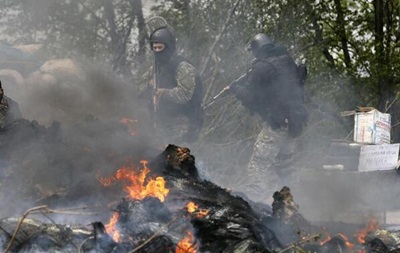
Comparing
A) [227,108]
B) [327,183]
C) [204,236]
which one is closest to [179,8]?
[227,108]

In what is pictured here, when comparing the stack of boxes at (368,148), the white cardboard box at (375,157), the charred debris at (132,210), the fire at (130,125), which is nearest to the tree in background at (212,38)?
the stack of boxes at (368,148)

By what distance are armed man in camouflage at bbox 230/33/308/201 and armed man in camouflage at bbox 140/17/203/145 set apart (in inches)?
33.9

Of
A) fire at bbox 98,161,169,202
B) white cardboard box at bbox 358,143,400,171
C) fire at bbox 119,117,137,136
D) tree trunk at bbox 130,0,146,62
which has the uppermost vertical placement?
tree trunk at bbox 130,0,146,62

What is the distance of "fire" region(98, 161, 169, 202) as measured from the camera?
223 inches

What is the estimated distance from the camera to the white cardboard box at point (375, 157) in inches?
430

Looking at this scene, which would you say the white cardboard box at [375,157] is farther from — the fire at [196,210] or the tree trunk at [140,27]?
the fire at [196,210]

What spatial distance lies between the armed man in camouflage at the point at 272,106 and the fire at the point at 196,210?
348 centimetres

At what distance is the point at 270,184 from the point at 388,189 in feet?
Result: 9.30

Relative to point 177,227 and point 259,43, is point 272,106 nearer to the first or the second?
point 259,43

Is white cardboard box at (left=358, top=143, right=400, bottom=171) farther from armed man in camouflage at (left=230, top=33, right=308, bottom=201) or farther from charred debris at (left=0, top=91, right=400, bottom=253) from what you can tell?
charred debris at (left=0, top=91, right=400, bottom=253)

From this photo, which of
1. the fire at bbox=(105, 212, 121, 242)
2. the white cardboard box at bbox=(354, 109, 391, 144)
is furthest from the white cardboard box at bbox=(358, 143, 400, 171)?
the fire at bbox=(105, 212, 121, 242)

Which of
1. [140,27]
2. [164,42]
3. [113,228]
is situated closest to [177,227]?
[113,228]

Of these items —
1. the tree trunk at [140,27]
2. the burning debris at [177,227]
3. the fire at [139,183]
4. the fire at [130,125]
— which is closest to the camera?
the burning debris at [177,227]

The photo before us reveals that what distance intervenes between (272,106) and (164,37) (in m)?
1.83
